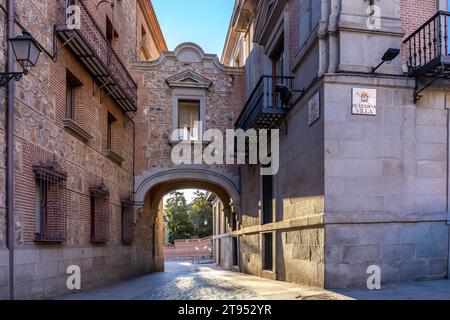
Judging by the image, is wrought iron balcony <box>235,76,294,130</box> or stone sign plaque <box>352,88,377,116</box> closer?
stone sign plaque <box>352,88,377,116</box>

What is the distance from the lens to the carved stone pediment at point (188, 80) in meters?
17.0

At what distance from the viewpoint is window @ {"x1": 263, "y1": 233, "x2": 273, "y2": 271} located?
1292cm

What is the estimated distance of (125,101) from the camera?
1402cm

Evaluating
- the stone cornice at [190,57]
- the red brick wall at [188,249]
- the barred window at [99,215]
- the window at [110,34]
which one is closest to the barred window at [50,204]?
the barred window at [99,215]

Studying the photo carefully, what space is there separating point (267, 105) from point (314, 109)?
2281 mm

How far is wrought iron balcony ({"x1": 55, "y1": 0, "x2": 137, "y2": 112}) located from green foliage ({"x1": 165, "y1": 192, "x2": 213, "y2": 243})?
37851 millimetres

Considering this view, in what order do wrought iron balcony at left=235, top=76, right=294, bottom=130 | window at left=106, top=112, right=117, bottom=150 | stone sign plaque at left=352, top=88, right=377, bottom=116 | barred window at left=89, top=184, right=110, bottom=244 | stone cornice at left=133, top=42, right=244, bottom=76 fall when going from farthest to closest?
stone cornice at left=133, top=42, right=244, bottom=76 → window at left=106, top=112, right=117, bottom=150 → barred window at left=89, top=184, right=110, bottom=244 → wrought iron balcony at left=235, top=76, right=294, bottom=130 → stone sign plaque at left=352, top=88, right=377, bottom=116

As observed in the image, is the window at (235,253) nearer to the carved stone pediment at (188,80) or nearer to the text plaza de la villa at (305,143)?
the carved stone pediment at (188,80)

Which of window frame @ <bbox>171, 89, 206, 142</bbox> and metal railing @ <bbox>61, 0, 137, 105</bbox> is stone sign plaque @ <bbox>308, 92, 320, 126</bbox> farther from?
window frame @ <bbox>171, 89, 206, 142</bbox>

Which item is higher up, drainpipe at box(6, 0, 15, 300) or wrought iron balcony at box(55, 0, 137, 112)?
wrought iron balcony at box(55, 0, 137, 112)

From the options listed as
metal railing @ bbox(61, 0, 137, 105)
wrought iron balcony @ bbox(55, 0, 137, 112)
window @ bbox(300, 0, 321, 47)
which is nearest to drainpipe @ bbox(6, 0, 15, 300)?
wrought iron balcony @ bbox(55, 0, 137, 112)

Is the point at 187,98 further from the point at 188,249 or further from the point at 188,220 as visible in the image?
the point at 188,220

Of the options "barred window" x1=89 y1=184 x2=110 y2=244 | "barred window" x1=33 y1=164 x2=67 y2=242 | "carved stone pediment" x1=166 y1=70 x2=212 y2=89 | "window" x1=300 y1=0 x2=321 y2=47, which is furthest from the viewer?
"carved stone pediment" x1=166 y1=70 x2=212 y2=89

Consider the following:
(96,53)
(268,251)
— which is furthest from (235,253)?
(96,53)
